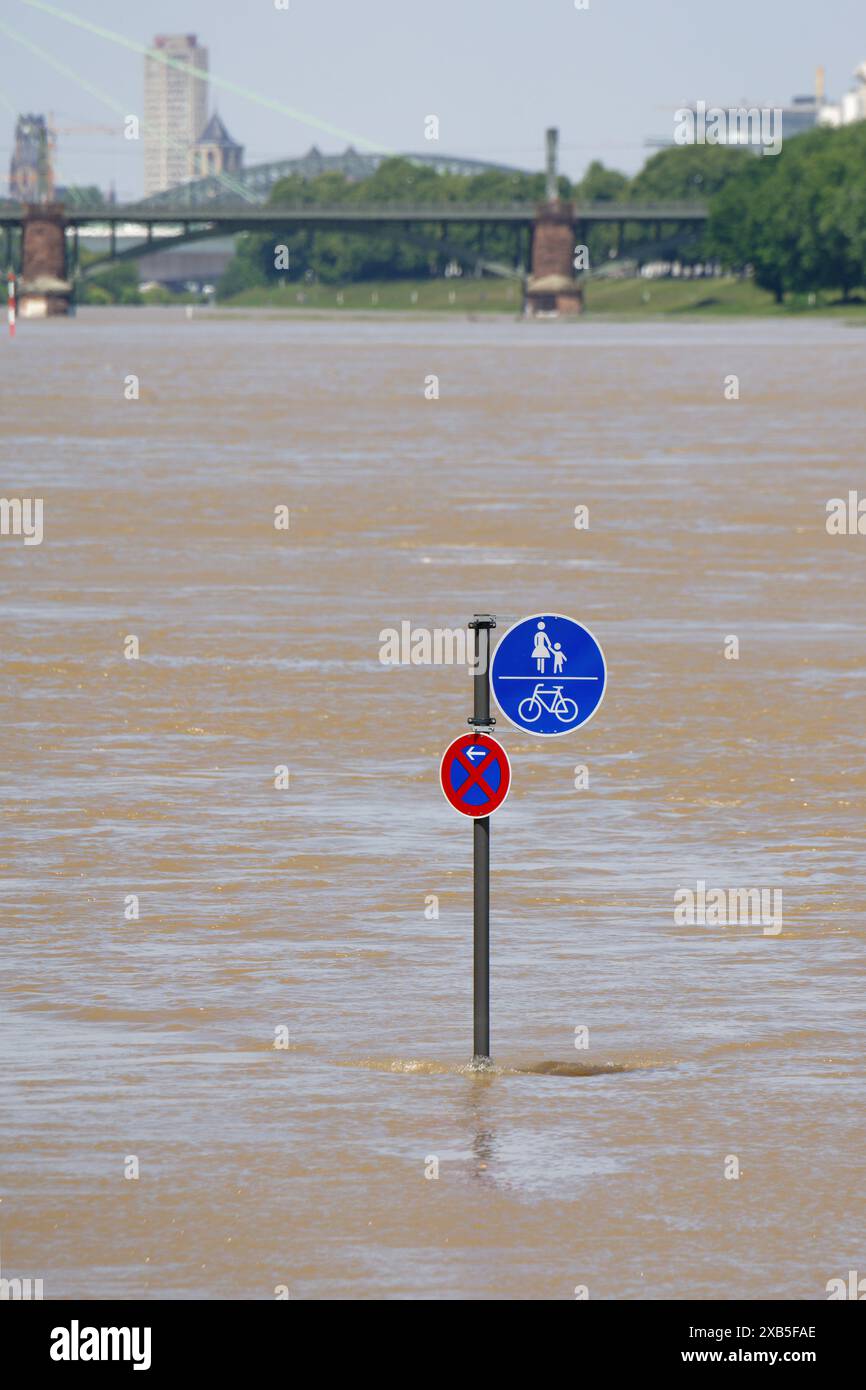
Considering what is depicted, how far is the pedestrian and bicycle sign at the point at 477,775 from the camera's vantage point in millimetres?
10406

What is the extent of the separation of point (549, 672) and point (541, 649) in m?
0.09

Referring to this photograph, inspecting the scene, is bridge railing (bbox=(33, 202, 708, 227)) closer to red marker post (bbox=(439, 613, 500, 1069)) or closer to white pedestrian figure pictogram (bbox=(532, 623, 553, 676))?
red marker post (bbox=(439, 613, 500, 1069))

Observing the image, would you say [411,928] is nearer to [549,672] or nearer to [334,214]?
[549,672]

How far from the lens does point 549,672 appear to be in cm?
1030

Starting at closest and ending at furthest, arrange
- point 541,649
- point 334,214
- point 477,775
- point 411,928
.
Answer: point 541,649, point 477,775, point 411,928, point 334,214

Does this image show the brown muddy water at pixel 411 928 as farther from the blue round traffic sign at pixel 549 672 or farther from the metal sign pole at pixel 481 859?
the blue round traffic sign at pixel 549 672

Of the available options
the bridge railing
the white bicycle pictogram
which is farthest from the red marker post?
the bridge railing

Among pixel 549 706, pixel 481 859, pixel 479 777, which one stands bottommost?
pixel 481 859

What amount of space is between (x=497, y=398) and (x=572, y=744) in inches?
2178

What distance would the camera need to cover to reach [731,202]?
646 feet

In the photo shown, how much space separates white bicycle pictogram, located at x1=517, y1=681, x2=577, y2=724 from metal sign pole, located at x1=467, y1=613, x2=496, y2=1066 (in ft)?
0.40

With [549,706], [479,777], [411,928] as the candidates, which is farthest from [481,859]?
[411,928]
